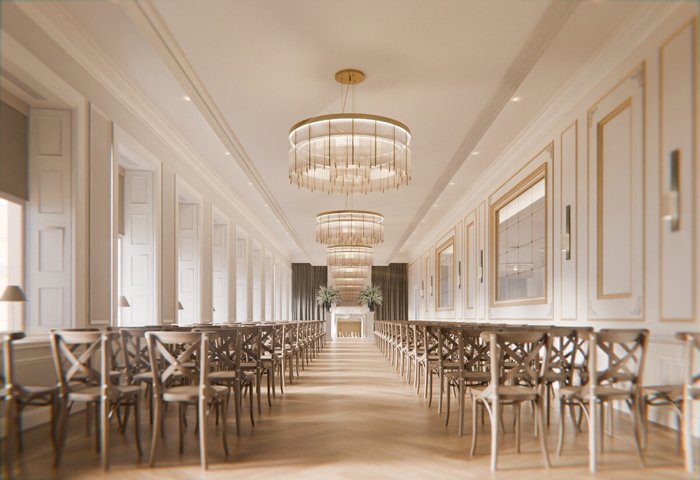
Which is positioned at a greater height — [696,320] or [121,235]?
[121,235]

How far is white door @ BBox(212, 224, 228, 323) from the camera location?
12.9m

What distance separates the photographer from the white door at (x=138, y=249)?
813 cm

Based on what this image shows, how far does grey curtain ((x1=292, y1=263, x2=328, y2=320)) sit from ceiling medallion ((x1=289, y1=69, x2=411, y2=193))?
20.4 metres

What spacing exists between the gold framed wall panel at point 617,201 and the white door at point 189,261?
678 cm

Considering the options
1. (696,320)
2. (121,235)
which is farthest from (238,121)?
(696,320)

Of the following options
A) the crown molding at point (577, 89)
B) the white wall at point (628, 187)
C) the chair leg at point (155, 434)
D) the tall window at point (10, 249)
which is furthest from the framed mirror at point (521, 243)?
the tall window at point (10, 249)

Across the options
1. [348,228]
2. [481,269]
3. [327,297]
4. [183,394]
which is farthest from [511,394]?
[327,297]

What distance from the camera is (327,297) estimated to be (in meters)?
26.6

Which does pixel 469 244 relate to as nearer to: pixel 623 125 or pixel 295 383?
pixel 295 383

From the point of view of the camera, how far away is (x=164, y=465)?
3943 mm

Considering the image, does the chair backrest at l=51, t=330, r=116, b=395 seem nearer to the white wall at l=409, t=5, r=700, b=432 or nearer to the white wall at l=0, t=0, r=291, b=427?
the white wall at l=0, t=0, r=291, b=427

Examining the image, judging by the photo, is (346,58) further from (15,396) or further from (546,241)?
(15,396)

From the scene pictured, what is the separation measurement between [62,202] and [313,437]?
332cm

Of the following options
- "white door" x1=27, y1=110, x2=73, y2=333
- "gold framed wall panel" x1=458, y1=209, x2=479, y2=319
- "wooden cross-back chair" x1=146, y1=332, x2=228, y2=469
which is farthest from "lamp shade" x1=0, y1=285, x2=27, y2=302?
"gold framed wall panel" x1=458, y1=209, x2=479, y2=319
